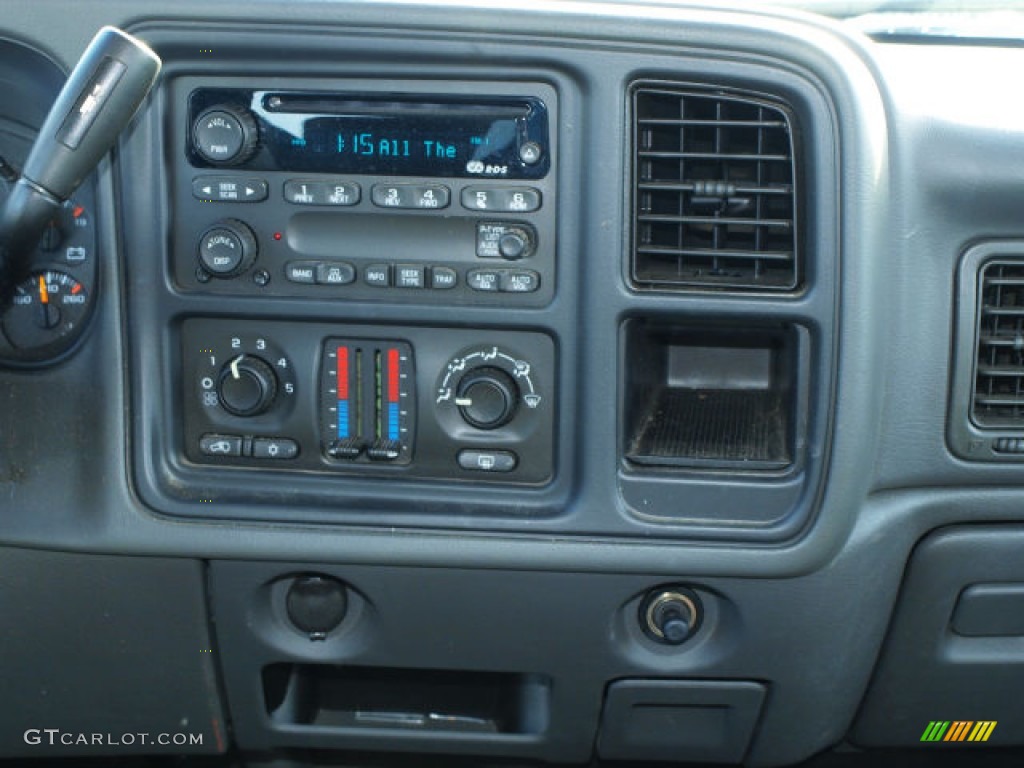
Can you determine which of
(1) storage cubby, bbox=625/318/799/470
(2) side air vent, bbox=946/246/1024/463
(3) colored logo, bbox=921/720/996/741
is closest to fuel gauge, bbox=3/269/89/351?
(1) storage cubby, bbox=625/318/799/470

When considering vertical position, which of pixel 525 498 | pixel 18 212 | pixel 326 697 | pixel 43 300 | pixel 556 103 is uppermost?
pixel 556 103

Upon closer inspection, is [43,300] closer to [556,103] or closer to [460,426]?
[460,426]

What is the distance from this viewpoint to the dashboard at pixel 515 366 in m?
1.58

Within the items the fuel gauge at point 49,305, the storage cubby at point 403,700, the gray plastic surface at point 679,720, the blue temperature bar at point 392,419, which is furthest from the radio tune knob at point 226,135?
the gray plastic surface at point 679,720

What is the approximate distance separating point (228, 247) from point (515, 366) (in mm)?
387

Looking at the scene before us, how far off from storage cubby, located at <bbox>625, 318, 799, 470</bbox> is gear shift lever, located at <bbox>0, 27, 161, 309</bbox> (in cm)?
66

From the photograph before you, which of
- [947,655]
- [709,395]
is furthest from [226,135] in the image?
[947,655]

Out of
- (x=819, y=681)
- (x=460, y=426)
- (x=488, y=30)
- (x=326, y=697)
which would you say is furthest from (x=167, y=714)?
(x=488, y=30)

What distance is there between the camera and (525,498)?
5.50ft

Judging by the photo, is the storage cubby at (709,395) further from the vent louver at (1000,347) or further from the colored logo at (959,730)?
the colored logo at (959,730)

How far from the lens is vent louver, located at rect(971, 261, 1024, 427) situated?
167 cm

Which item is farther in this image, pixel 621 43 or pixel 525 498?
pixel 525 498

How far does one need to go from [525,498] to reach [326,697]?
52cm

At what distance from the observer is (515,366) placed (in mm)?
1651
